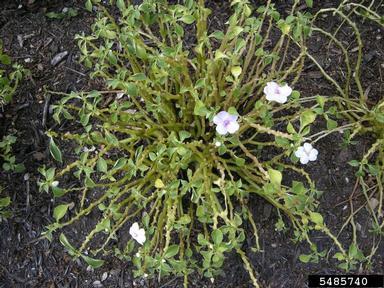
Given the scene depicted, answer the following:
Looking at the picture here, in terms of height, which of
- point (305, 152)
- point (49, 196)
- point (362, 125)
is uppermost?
point (305, 152)

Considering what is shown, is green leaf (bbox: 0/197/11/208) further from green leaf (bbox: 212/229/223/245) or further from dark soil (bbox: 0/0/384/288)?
green leaf (bbox: 212/229/223/245)

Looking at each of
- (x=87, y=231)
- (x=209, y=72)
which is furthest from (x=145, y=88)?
(x=87, y=231)

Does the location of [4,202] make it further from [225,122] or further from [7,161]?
[225,122]

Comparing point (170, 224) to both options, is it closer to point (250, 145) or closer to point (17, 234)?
point (250, 145)

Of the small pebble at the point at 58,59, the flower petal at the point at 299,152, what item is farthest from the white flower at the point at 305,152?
the small pebble at the point at 58,59

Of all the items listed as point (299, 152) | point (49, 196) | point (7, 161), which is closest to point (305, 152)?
point (299, 152)

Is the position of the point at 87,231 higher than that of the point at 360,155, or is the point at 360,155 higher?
the point at 360,155
